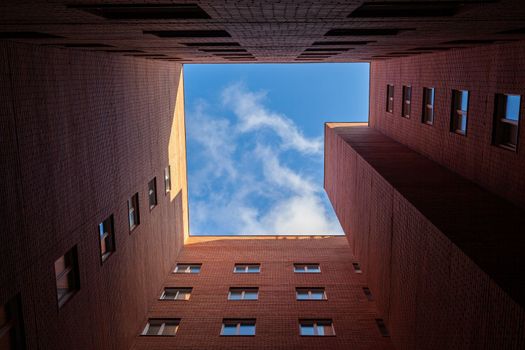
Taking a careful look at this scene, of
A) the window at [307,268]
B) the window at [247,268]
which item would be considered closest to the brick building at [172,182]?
the window at [307,268]

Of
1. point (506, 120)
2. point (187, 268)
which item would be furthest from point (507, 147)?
point (187, 268)

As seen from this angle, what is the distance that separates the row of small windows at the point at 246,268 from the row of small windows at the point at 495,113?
939 centimetres

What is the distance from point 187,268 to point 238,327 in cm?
633

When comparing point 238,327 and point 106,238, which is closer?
point 106,238

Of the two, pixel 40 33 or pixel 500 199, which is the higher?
pixel 40 33

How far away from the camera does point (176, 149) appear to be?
78.9 feet

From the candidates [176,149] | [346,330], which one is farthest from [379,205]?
[176,149]

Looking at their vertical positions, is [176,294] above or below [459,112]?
below

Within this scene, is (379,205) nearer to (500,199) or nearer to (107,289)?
(500,199)

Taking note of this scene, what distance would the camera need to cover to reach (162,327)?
19641 millimetres

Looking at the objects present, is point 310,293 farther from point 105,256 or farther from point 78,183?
point 78,183

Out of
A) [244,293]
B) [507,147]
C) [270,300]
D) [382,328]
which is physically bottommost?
[382,328]

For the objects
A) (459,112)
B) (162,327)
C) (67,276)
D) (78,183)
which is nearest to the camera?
(67,276)

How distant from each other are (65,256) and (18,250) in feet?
8.73
